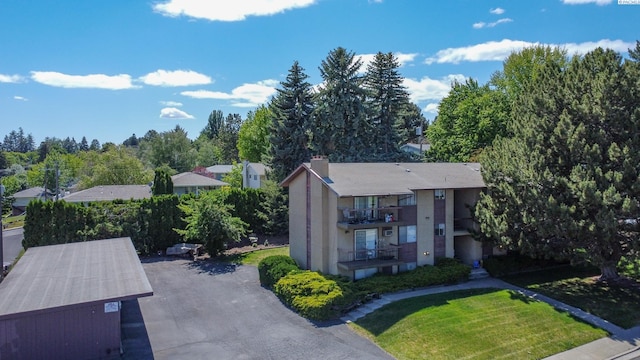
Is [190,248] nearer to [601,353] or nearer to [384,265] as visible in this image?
[384,265]

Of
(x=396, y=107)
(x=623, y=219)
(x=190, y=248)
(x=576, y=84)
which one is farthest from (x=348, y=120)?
(x=623, y=219)

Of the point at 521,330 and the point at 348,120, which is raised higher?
the point at 348,120

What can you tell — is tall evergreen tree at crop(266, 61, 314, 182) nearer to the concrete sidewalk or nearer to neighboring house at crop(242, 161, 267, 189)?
neighboring house at crop(242, 161, 267, 189)

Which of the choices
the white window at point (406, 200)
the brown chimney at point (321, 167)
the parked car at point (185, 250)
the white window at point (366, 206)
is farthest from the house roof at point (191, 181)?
the white window at point (406, 200)

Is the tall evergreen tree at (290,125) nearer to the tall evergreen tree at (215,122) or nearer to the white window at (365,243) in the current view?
the white window at (365,243)

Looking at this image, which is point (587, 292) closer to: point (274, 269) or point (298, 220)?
point (298, 220)

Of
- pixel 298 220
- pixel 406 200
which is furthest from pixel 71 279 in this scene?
pixel 406 200
